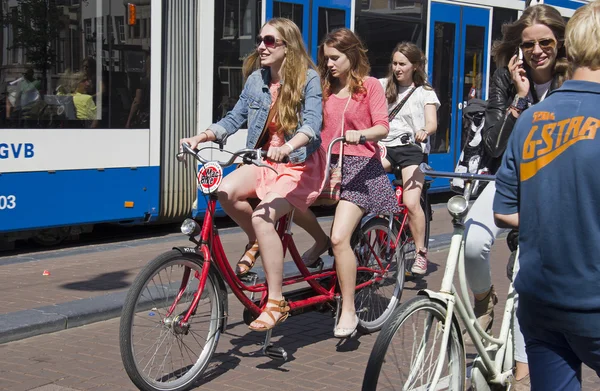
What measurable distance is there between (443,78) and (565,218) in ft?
34.4

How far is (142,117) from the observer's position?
29.0ft

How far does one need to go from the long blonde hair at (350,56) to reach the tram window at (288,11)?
15.1ft

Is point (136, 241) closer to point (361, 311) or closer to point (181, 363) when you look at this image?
point (361, 311)

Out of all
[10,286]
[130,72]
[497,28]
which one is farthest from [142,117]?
[497,28]

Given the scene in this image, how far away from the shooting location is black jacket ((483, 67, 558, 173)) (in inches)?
159

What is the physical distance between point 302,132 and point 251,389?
51.8 inches

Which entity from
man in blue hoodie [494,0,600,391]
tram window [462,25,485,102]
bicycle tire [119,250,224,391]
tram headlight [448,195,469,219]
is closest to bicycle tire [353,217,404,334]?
bicycle tire [119,250,224,391]

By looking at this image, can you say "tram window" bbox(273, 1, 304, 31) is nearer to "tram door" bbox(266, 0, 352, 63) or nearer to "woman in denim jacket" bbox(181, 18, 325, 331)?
"tram door" bbox(266, 0, 352, 63)

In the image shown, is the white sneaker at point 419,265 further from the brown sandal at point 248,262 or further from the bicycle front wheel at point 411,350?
the bicycle front wheel at point 411,350

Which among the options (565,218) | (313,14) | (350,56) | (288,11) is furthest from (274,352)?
(313,14)

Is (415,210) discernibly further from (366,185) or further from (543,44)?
(543,44)

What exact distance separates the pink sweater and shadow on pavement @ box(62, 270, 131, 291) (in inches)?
88.5

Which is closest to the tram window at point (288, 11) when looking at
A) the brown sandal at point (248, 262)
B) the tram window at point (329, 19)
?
the tram window at point (329, 19)

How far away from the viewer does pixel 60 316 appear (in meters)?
5.56
